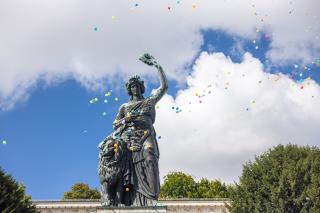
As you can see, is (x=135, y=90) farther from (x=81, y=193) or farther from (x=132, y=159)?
(x=81, y=193)

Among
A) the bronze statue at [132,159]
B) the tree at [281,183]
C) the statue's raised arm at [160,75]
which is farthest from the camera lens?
the tree at [281,183]

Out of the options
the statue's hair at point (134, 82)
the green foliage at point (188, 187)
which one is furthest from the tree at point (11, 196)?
the green foliage at point (188, 187)

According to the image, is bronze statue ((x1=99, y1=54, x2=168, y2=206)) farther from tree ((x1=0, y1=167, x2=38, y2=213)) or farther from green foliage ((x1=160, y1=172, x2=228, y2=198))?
green foliage ((x1=160, y1=172, x2=228, y2=198))

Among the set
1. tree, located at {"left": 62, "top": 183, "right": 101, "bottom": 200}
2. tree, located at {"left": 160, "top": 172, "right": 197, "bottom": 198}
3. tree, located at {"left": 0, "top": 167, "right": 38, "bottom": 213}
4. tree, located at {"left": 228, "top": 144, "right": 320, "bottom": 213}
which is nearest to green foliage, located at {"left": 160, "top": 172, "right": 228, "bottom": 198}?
tree, located at {"left": 160, "top": 172, "right": 197, "bottom": 198}

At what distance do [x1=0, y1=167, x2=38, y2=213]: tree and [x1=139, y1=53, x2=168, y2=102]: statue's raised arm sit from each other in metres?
19.4

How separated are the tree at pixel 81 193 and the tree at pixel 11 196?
4075 cm

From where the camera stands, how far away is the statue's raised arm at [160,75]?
16.5 m

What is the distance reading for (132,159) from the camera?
15867 mm

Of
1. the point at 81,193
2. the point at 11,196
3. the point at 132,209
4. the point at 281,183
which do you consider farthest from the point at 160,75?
the point at 81,193

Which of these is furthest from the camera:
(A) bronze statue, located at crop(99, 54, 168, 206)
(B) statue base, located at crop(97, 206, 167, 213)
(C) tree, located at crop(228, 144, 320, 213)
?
(C) tree, located at crop(228, 144, 320, 213)

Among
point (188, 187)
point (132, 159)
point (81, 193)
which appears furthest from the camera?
point (188, 187)

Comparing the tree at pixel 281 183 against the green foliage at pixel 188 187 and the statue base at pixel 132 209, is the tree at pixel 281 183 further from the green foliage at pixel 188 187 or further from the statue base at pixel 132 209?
the green foliage at pixel 188 187

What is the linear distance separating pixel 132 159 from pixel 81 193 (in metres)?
64.2

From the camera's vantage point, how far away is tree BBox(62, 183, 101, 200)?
255ft
